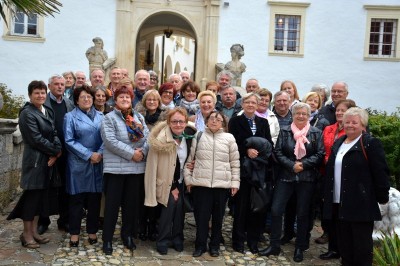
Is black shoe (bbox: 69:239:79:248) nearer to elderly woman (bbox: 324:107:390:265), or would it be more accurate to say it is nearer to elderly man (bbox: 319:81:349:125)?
elderly woman (bbox: 324:107:390:265)

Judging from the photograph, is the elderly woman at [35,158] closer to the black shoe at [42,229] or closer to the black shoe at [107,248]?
the black shoe at [42,229]

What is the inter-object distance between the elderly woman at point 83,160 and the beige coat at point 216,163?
109 centimetres

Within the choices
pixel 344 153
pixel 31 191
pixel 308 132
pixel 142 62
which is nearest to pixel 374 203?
pixel 344 153

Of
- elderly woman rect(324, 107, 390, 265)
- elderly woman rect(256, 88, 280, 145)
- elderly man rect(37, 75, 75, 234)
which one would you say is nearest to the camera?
elderly woman rect(324, 107, 390, 265)

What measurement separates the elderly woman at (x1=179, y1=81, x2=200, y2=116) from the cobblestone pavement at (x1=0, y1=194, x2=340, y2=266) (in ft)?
5.78

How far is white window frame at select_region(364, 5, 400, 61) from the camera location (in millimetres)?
17078

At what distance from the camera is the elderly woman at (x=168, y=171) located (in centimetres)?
523

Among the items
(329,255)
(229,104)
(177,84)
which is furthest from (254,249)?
(177,84)

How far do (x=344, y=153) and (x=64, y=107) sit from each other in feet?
11.5

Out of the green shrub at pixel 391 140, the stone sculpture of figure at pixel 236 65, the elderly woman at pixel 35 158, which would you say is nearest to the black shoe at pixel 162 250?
the elderly woman at pixel 35 158

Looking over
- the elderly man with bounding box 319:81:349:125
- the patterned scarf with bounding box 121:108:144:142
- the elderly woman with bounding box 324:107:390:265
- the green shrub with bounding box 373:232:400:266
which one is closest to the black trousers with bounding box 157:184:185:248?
the patterned scarf with bounding box 121:108:144:142

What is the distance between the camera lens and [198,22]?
17172 millimetres

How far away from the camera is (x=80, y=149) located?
207 inches

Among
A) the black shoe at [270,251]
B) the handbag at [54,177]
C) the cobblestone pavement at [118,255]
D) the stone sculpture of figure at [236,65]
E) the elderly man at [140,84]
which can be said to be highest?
the stone sculpture of figure at [236,65]
